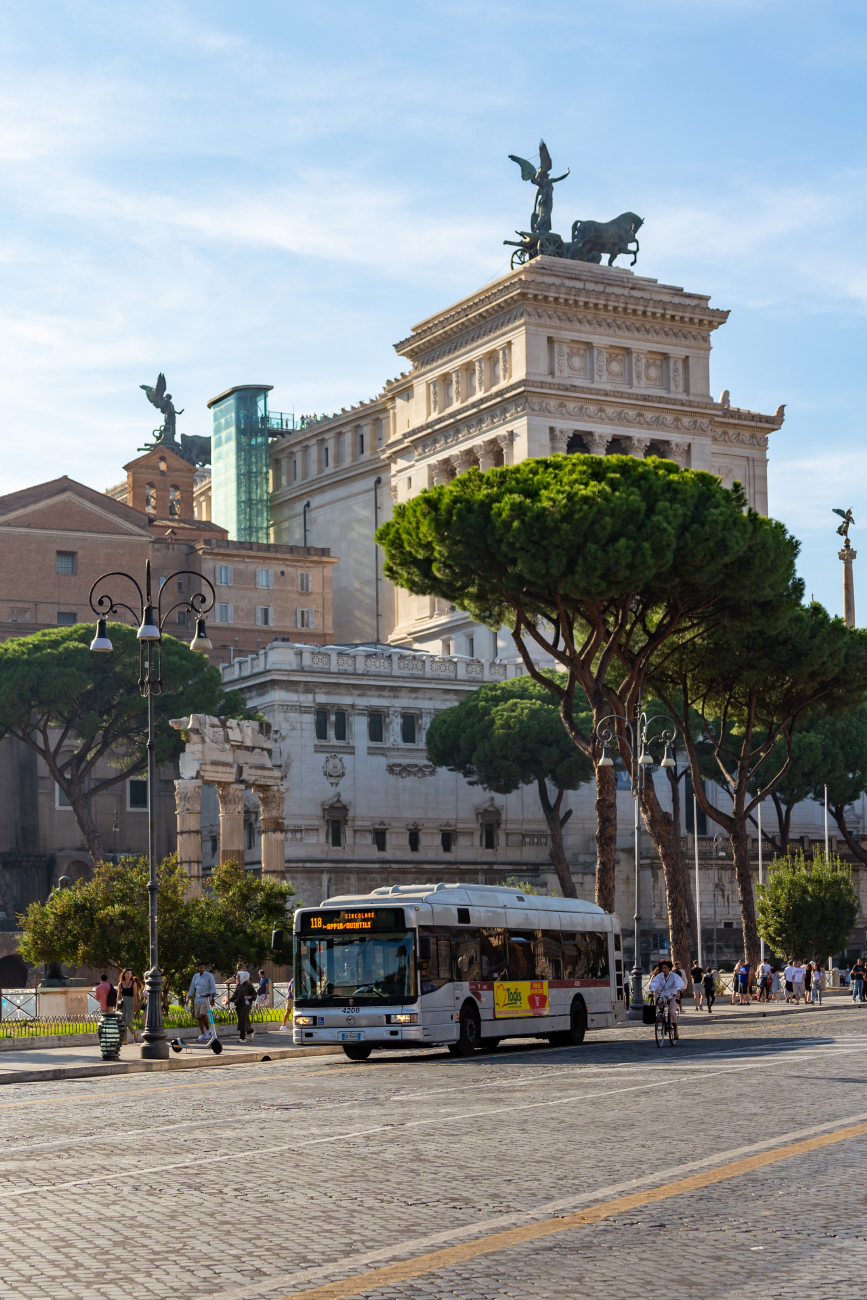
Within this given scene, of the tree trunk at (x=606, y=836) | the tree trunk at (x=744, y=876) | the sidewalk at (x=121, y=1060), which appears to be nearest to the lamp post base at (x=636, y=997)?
the tree trunk at (x=606, y=836)

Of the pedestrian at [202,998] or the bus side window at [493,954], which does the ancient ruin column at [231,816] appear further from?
the bus side window at [493,954]

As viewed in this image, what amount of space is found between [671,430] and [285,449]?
111 ft

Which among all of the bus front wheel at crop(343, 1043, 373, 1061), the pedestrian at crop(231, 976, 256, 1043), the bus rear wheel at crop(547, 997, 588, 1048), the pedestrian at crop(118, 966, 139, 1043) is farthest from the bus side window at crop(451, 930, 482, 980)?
the pedestrian at crop(118, 966, 139, 1043)

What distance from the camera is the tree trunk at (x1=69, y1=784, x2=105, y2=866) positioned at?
68.7m

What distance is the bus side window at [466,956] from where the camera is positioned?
27.7 metres

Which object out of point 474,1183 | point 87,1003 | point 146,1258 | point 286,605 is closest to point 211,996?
point 87,1003

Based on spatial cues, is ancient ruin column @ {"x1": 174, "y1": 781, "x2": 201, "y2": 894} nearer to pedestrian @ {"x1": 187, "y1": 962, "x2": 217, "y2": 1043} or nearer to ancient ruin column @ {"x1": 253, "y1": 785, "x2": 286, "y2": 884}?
ancient ruin column @ {"x1": 253, "y1": 785, "x2": 286, "y2": 884}

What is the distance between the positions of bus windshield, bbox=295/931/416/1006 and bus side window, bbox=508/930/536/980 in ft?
10.6

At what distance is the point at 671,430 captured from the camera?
93.1 metres

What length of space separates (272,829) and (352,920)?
20.7 metres

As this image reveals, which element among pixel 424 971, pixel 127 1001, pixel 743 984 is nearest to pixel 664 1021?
pixel 424 971

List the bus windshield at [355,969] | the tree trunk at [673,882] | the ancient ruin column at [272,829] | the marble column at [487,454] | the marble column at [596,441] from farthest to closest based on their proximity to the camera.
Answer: the marble column at [487,454]
the marble column at [596,441]
the ancient ruin column at [272,829]
the tree trunk at [673,882]
the bus windshield at [355,969]

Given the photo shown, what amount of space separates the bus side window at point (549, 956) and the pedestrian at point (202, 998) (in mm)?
6087

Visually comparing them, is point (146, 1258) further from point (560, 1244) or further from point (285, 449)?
point (285, 449)
